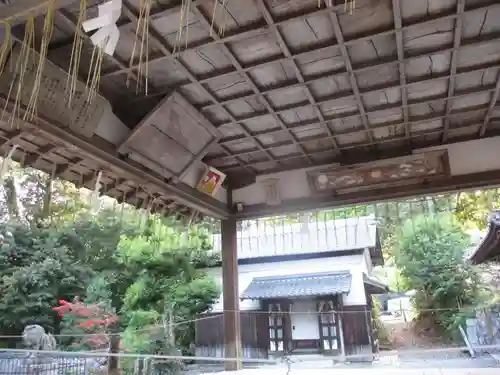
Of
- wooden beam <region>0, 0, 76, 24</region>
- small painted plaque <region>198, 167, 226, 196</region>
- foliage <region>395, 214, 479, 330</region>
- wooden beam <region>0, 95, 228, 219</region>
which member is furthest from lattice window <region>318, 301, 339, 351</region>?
wooden beam <region>0, 0, 76, 24</region>

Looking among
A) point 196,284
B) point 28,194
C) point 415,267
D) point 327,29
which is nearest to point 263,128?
point 327,29

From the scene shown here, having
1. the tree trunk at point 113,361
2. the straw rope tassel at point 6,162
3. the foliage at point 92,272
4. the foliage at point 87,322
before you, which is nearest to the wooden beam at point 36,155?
the straw rope tassel at point 6,162

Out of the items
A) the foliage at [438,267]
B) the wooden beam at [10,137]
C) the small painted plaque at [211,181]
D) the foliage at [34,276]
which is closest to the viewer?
the wooden beam at [10,137]

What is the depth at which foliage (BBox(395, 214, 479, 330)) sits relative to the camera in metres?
13.0

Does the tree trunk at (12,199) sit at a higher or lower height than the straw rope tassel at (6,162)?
Result: higher

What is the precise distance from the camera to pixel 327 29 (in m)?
2.81

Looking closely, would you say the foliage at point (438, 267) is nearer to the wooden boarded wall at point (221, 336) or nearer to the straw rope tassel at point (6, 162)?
the wooden boarded wall at point (221, 336)

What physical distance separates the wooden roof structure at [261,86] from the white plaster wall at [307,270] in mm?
6332

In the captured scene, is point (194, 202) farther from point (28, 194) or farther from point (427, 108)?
point (28, 194)

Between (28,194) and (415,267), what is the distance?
1195 centimetres

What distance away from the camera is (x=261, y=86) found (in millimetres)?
3451

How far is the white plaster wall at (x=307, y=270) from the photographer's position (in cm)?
1035

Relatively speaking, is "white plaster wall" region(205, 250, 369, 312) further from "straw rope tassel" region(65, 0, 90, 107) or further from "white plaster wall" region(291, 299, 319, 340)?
"straw rope tassel" region(65, 0, 90, 107)

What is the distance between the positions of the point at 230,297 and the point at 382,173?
2.40 metres
